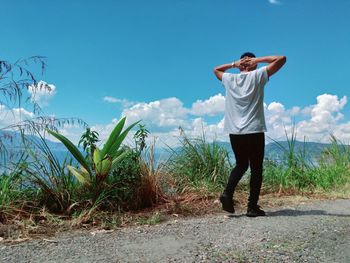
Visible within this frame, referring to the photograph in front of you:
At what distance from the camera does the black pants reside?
549 centimetres

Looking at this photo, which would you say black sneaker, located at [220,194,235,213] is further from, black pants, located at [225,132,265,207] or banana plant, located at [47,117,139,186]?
banana plant, located at [47,117,139,186]

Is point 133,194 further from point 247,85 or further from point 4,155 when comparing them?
point 247,85

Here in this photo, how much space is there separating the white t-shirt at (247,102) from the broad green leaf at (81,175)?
198 centimetres

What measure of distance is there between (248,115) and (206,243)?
1746 millimetres

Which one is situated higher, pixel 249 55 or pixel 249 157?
pixel 249 55

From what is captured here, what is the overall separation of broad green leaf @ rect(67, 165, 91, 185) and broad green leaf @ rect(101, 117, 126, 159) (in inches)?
14.1

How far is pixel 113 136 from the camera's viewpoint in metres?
6.39

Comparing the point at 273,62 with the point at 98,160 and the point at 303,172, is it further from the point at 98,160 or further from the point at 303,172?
the point at 303,172

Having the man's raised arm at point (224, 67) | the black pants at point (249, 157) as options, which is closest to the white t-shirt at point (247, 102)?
the black pants at point (249, 157)

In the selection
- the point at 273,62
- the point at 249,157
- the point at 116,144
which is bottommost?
the point at 249,157

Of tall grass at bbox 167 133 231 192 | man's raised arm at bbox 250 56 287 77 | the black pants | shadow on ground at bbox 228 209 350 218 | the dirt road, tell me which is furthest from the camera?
tall grass at bbox 167 133 231 192

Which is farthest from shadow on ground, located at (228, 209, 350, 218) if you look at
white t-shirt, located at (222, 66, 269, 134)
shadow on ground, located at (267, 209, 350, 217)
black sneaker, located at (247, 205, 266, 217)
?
white t-shirt, located at (222, 66, 269, 134)

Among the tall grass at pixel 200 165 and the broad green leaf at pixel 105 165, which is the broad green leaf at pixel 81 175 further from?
the tall grass at pixel 200 165

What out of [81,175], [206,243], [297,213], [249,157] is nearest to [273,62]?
[249,157]
